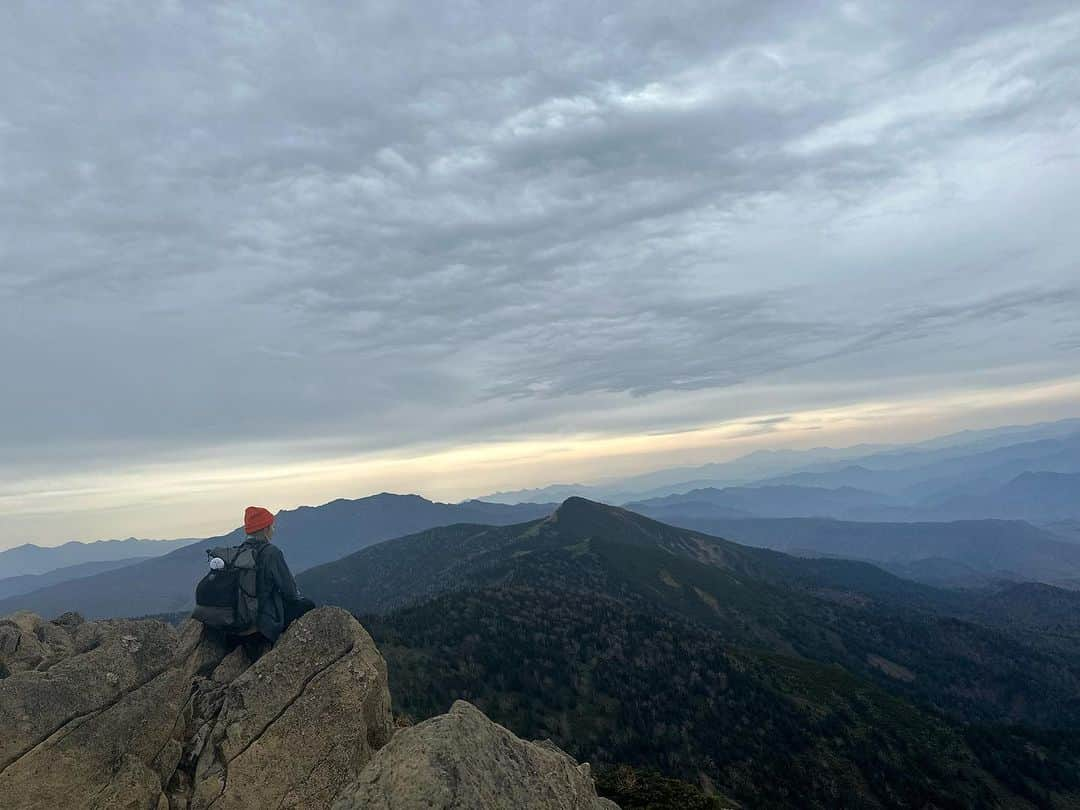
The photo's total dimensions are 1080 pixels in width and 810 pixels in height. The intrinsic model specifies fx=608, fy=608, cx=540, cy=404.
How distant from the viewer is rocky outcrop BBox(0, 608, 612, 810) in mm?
16500

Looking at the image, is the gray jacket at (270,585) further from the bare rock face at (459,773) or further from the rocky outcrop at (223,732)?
the bare rock face at (459,773)

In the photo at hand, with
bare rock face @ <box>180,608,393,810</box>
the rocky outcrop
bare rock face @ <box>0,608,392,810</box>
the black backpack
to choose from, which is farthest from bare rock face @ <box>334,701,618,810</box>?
the black backpack

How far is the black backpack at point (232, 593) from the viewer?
67.5ft

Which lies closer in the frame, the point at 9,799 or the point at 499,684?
the point at 9,799

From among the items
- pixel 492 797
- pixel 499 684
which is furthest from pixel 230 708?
pixel 499 684

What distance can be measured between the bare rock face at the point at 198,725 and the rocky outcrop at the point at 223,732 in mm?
32

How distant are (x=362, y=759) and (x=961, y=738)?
535 feet

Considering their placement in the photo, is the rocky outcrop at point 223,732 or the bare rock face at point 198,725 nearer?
the rocky outcrop at point 223,732

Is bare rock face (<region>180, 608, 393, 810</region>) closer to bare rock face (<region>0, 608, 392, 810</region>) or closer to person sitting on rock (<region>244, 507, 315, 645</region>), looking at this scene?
bare rock face (<region>0, 608, 392, 810</region>)

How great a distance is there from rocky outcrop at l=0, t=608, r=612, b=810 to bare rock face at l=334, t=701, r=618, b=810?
7 centimetres

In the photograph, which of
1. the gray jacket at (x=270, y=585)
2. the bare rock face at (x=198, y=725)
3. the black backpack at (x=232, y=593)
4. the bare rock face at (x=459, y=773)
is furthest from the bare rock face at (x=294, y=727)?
the bare rock face at (x=459, y=773)

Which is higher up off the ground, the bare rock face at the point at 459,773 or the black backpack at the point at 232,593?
the black backpack at the point at 232,593

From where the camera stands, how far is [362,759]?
59.7ft

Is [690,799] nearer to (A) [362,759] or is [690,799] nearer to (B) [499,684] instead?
(A) [362,759]
